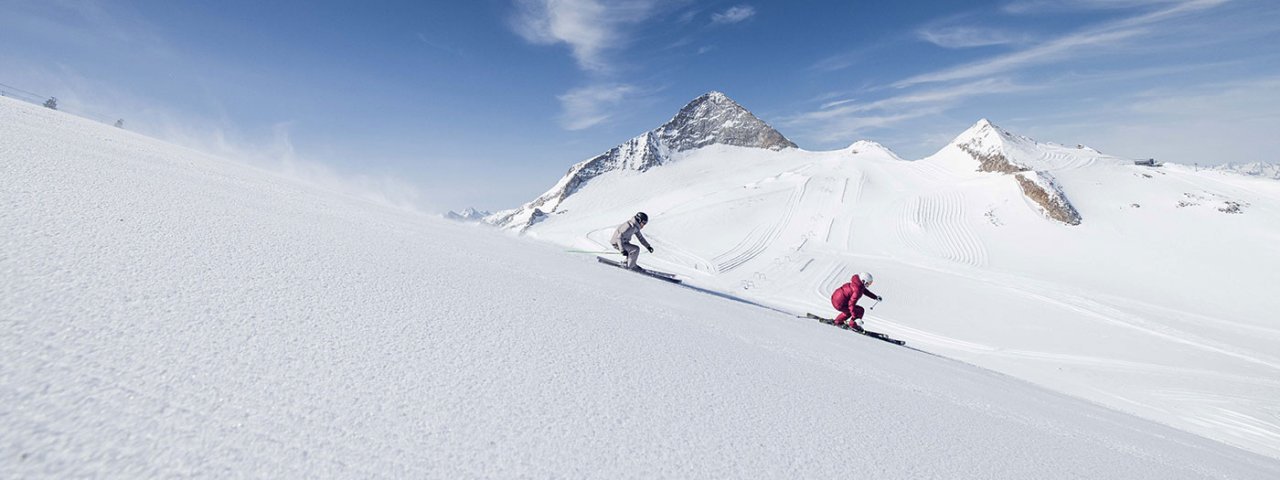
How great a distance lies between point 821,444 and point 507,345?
59.9 inches

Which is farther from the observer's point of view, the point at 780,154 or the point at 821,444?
the point at 780,154

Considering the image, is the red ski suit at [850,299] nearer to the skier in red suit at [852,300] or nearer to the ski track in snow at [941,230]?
the skier in red suit at [852,300]

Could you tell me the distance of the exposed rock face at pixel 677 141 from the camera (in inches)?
A: 2751

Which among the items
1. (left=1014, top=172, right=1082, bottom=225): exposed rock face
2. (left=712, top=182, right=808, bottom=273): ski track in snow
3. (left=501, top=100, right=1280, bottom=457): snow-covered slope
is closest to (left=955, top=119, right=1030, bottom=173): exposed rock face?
(left=501, top=100, right=1280, bottom=457): snow-covered slope

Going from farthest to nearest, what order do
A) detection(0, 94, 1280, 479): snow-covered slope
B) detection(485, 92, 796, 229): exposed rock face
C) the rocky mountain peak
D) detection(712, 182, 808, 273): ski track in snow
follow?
the rocky mountain peak
detection(485, 92, 796, 229): exposed rock face
detection(712, 182, 808, 273): ski track in snow
detection(0, 94, 1280, 479): snow-covered slope

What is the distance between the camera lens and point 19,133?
4344mm

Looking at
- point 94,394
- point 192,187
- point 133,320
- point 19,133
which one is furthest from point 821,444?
point 19,133

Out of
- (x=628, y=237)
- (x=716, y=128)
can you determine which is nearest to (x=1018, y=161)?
(x=628, y=237)

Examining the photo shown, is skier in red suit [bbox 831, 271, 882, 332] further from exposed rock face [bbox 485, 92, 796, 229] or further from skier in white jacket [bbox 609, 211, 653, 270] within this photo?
exposed rock face [bbox 485, 92, 796, 229]

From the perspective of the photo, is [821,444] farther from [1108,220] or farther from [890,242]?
[1108,220]

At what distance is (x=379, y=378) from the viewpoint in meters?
1.72

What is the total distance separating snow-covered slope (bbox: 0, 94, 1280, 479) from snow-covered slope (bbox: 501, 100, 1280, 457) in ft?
35.6

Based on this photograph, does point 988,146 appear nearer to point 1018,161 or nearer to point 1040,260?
point 1018,161

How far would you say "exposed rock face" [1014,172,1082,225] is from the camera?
93.8 feet
